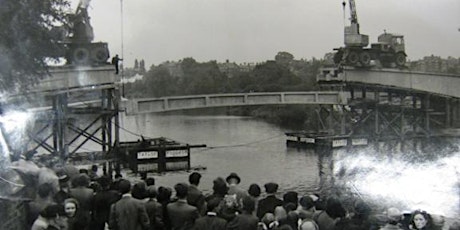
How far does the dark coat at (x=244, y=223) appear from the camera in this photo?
4758mm

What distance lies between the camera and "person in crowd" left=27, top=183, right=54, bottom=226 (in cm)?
539

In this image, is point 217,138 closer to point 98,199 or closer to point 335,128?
point 335,128

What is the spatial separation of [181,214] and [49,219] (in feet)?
3.38

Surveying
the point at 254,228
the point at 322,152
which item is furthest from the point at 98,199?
the point at 322,152

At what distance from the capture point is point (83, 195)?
5730 mm

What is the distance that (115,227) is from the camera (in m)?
5.41

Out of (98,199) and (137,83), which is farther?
(137,83)

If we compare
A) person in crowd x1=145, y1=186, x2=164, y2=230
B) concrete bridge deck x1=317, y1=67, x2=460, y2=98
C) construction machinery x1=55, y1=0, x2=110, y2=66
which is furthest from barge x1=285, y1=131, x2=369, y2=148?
person in crowd x1=145, y1=186, x2=164, y2=230

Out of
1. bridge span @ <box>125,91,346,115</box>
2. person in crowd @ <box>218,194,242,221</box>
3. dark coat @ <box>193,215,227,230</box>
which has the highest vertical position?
bridge span @ <box>125,91,346,115</box>

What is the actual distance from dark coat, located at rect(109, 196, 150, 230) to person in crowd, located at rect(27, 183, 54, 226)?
0.60 meters

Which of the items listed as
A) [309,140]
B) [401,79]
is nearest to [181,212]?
[401,79]

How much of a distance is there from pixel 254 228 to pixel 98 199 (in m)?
1.71

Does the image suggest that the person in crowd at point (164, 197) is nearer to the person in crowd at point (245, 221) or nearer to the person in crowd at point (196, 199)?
the person in crowd at point (196, 199)

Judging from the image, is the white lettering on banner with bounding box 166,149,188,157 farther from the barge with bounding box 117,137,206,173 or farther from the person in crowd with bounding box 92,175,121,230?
the person in crowd with bounding box 92,175,121,230
